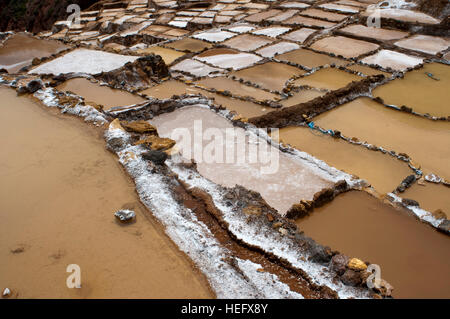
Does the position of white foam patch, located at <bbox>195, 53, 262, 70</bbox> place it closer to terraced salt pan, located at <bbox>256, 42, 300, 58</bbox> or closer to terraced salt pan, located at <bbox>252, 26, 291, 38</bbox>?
terraced salt pan, located at <bbox>256, 42, 300, 58</bbox>

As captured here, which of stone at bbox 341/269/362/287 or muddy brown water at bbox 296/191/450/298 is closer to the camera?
stone at bbox 341/269/362/287

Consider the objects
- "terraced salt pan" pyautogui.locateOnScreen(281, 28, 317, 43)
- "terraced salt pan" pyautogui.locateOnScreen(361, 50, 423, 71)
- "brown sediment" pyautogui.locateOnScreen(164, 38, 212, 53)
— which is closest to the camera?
"terraced salt pan" pyautogui.locateOnScreen(361, 50, 423, 71)

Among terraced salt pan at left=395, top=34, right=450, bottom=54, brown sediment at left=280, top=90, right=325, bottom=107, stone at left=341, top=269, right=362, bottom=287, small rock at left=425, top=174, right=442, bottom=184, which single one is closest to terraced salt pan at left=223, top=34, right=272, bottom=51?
brown sediment at left=280, top=90, right=325, bottom=107

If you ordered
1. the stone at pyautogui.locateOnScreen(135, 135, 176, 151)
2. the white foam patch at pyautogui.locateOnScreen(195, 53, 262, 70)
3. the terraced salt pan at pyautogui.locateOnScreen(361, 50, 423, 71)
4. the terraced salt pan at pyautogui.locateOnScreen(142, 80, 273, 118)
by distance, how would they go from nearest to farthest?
1. the stone at pyautogui.locateOnScreen(135, 135, 176, 151)
2. the terraced salt pan at pyautogui.locateOnScreen(142, 80, 273, 118)
3. the terraced salt pan at pyautogui.locateOnScreen(361, 50, 423, 71)
4. the white foam patch at pyautogui.locateOnScreen(195, 53, 262, 70)

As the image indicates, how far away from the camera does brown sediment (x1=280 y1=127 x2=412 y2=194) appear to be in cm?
529

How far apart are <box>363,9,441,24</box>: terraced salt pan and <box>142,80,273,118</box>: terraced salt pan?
794 cm

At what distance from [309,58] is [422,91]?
3.27 metres

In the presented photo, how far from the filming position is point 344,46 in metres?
10.7

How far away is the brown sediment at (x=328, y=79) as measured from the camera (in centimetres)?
832

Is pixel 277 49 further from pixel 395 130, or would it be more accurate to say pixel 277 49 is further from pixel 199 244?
pixel 199 244

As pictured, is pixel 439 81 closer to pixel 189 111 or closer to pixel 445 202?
pixel 445 202
